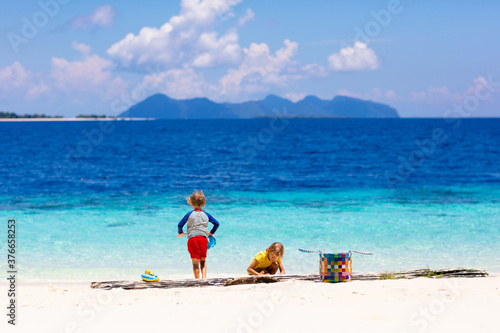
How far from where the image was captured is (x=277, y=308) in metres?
7.09

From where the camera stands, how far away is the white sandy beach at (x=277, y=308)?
6352mm

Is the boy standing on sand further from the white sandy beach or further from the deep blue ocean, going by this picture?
the deep blue ocean

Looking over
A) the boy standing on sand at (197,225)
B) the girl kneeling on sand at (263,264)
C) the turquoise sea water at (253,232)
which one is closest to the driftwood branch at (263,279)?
the girl kneeling on sand at (263,264)

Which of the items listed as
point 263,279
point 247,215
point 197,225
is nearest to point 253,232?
point 247,215

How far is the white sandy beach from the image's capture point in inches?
250

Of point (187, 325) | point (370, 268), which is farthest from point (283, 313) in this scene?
point (370, 268)

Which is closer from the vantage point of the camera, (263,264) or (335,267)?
(335,267)

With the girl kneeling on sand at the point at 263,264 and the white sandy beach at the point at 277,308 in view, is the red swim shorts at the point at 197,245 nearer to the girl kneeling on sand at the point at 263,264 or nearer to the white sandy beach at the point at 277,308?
the girl kneeling on sand at the point at 263,264

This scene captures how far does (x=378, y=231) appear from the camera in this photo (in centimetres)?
1570

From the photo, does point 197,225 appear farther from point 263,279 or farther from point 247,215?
point 247,215

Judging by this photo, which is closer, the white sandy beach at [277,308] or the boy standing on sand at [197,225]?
the white sandy beach at [277,308]

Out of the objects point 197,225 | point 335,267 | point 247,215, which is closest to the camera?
point 335,267

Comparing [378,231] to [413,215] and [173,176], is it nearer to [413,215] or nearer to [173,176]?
[413,215]

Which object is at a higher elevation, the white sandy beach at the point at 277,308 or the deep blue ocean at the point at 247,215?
the deep blue ocean at the point at 247,215
